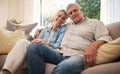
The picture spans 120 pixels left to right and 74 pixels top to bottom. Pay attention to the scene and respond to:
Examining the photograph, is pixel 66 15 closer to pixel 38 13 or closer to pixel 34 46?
pixel 34 46

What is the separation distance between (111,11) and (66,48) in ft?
4.21

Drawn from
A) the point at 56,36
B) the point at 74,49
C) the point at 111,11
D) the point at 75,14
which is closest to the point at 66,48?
the point at 74,49

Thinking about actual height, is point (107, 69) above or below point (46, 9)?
below

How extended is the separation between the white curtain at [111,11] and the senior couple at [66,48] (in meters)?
0.95

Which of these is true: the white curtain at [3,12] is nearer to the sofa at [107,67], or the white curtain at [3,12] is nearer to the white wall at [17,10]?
the white wall at [17,10]

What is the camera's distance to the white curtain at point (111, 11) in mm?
3154

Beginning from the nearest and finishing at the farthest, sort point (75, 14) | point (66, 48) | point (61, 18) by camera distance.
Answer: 1. point (66, 48)
2. point (75, 14)
3. point (61, 18)

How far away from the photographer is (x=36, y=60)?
198 cm

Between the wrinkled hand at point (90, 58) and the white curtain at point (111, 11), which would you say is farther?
the white curtain at point (111, 11)

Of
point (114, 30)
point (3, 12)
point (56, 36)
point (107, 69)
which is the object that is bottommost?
point (107, 69)

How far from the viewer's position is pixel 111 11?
3207 millimetres

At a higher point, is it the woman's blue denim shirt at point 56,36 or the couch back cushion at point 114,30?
the couch back cushion at point 114,30

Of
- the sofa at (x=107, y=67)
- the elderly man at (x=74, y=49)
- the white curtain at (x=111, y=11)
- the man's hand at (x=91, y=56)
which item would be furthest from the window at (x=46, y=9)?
the man's hand at (x=91, y=56)

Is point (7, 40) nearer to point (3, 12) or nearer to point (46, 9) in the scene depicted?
point (3, 12)
